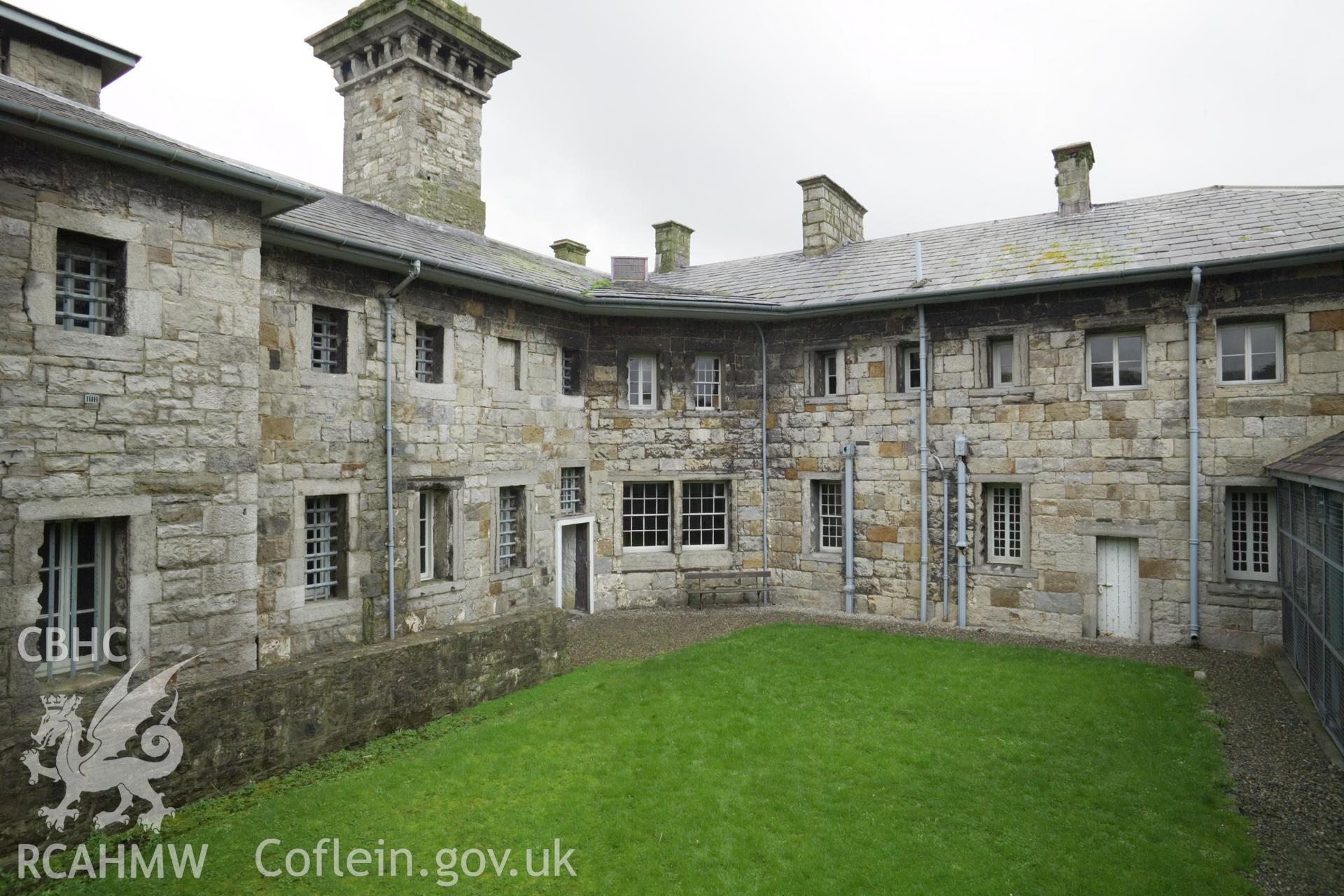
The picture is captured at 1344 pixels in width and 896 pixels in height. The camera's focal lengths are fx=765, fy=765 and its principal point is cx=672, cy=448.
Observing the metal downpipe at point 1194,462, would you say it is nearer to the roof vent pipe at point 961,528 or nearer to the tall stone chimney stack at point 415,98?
the roof vent pipe at point 961,528

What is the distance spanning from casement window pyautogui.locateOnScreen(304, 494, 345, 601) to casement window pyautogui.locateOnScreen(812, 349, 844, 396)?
8676 mm

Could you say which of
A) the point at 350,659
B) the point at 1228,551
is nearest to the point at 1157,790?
the point at 1228,551

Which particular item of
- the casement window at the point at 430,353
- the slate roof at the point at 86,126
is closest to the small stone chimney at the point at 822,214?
the casement window at the point at 430,353

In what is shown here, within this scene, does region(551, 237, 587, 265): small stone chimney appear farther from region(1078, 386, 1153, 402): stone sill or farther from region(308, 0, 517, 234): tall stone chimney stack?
region(1078, 386, 1153, 402): stone sill

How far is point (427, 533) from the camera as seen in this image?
462 inches

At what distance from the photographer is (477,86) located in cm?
1614

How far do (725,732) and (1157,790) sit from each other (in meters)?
3.89

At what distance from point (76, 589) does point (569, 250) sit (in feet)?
50.0

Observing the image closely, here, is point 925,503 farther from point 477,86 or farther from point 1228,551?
point 477,86

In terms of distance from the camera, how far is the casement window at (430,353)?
38.1 ft

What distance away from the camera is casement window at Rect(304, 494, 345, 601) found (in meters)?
10.1

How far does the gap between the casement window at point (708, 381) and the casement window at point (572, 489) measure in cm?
274

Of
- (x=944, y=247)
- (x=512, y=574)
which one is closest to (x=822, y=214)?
(x=944, y=247)

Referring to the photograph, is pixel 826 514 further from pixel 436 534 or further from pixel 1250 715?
pixel 1250 715
